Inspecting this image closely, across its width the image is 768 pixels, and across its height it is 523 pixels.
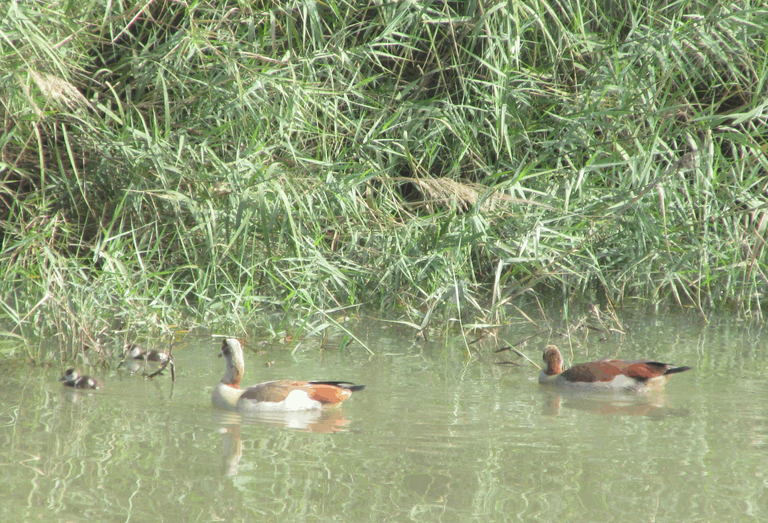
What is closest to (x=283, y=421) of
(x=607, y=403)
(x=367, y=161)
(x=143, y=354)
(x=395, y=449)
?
(x=395, y=449)

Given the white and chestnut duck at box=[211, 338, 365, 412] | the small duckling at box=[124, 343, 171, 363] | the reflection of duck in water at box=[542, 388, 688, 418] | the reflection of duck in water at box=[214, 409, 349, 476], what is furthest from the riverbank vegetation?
the reflection of duck in water at box=[214, 409, 349, 476]

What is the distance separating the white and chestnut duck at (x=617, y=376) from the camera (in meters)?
5.82

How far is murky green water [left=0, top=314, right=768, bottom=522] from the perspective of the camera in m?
3.79

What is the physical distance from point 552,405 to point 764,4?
4.63 m

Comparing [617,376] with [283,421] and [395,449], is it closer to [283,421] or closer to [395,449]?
[395,449]

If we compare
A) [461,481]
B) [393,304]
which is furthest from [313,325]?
[461,481]

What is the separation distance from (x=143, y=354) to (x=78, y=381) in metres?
0.71

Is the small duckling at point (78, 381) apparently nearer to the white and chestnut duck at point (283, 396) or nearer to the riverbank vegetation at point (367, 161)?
the white and chestnut duck at point (283, 396)

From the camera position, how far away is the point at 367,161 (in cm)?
793

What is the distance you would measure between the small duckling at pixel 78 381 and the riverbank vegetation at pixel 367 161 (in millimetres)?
1031

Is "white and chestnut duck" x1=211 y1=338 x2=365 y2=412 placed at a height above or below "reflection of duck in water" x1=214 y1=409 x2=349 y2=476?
above

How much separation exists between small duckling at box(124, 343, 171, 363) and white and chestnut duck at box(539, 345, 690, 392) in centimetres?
252

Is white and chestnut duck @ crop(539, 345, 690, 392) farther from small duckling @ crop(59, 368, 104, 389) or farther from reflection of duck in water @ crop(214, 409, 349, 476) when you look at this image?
small duckling @ crop(59, 368, 104, 389)

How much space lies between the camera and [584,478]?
163 inches
